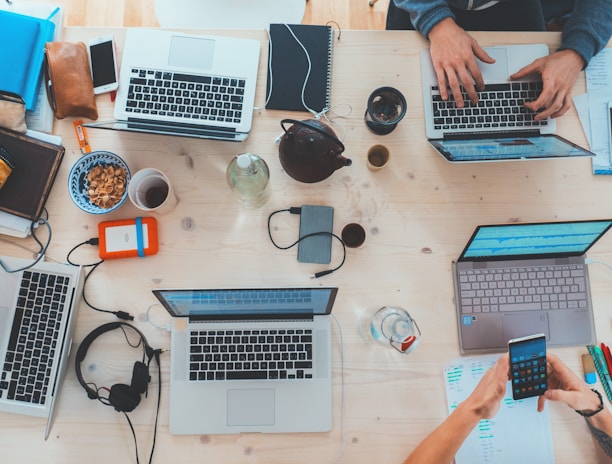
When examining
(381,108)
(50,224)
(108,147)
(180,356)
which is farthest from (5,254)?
(381,108)

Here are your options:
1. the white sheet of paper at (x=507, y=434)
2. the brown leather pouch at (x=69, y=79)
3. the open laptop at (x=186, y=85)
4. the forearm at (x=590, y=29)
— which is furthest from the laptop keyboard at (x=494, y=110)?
the brown leather pouch at (x=69, y=79)

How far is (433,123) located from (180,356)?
884 millimetres

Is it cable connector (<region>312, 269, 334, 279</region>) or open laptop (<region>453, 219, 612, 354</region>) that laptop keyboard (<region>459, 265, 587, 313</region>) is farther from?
cable connector (<region>312, 269, 334, 279</region>)

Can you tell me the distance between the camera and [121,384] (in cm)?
99

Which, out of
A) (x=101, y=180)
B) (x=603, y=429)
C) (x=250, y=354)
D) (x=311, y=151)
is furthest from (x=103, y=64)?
(x=603, y=429)

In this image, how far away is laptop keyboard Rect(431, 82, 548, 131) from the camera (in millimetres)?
1102

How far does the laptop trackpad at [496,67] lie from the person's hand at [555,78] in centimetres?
3

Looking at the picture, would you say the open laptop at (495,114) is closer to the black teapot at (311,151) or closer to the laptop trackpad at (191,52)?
the black teapot at (311,151)

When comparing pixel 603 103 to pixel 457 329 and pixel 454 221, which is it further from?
pixel 457 329

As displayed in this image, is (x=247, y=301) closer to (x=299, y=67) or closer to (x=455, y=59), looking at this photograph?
(x=299, y=67)

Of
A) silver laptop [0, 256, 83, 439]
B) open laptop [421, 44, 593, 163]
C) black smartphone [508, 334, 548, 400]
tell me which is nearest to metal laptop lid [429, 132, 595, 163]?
open laptop [421, 44, 593, 163]

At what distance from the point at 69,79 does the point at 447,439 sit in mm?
1254

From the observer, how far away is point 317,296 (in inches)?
36.4

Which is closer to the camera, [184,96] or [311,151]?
[311,151]
